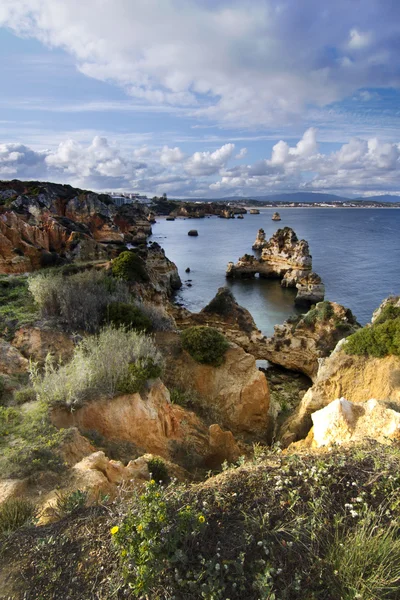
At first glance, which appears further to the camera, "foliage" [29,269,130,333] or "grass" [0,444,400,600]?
"foliage" [29,269,130,333]

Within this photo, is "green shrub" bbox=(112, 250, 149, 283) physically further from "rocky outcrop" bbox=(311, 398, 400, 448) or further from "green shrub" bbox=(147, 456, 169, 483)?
"rocky outcrop" bbox=(311, 398, 400, 448)

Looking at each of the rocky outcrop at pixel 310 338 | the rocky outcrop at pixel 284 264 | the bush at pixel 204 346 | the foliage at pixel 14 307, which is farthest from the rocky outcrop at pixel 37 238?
the rocky outcrop at pixel 284 264

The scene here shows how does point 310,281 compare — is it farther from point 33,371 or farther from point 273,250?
point 33,371

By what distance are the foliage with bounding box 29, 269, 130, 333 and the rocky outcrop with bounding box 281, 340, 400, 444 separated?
335 inches

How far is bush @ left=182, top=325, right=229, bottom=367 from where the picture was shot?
554 inches

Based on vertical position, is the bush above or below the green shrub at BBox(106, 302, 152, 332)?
below

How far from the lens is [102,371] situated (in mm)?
9516

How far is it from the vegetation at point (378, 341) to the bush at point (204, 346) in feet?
16.6

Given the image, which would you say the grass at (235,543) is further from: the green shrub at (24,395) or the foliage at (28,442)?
the green shrub at (24,395)

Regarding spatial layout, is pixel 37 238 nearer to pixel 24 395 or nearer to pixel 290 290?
pixel 24 395

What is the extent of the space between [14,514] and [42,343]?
7.75 metres

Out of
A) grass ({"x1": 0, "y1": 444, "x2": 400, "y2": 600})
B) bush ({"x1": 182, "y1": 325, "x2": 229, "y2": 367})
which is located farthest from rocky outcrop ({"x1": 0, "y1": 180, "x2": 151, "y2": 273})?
grass ({"x1": 0, "y1": 444, "x2": 400, "y2": 600})

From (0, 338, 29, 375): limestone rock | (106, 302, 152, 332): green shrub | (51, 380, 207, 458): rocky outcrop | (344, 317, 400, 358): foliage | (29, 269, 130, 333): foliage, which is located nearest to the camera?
(51, 380, 207, 458): rocky outcrop

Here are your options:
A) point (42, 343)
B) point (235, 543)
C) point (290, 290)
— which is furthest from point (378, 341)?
point (290, 290)
